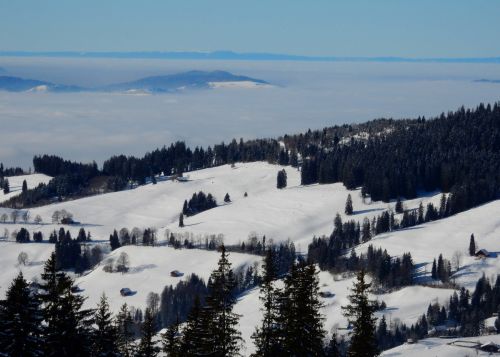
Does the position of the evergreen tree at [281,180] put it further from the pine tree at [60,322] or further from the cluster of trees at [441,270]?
the pine tree at [60,322]

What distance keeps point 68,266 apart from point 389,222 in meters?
58.3

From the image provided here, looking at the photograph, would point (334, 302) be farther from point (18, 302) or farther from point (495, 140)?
point (495, 140)

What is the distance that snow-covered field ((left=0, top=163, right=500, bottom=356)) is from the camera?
102 metres

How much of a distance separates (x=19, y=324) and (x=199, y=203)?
152029 millimetres

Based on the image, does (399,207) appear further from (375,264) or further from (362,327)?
(362,327)

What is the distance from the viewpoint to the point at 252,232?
14800 cm

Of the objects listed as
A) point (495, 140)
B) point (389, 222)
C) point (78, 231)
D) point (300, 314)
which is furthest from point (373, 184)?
point (300, 314)

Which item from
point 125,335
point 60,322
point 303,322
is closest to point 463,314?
point 125,335

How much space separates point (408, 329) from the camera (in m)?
88.9

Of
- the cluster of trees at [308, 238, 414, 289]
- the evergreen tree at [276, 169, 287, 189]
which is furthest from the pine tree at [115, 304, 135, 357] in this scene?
the evergreen tree at [276, 169, 287, 189]

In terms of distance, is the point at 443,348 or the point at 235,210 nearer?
the point at 443,348

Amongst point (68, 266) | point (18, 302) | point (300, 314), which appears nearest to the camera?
point (18, 302)

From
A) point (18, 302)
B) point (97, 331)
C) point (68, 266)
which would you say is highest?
point (18, 302)

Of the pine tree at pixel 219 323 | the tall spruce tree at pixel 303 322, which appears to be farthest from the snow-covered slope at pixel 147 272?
the tall spruce tree at pixel 303 322
